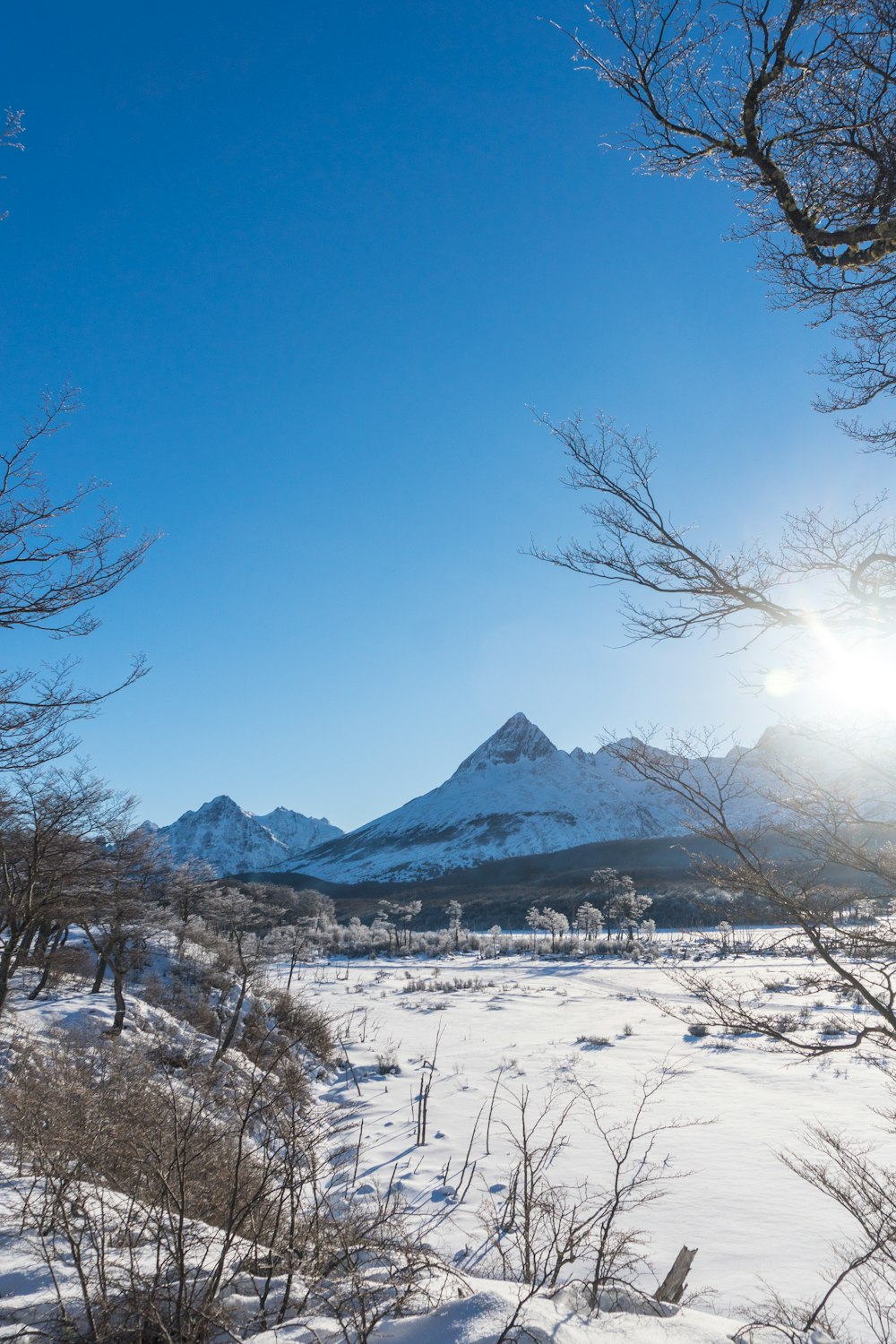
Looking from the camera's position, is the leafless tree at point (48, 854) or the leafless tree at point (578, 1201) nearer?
the leafless tree at point (578, 1201)

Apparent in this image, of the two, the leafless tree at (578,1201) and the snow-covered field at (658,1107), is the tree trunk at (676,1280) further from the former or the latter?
the snow-covered field at (658,1107)

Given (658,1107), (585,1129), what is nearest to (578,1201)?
(585,1129)

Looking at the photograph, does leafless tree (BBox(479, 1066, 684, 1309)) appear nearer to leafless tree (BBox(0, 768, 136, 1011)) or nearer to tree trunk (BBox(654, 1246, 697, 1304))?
tree trunk (BBox(654, 1246, 697, 1304))

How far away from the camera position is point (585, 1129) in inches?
424

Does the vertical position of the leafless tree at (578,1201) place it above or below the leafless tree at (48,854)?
below

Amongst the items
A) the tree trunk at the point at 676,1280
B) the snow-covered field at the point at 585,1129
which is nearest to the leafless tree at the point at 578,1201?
the snow-covered field at the point at 585,1129

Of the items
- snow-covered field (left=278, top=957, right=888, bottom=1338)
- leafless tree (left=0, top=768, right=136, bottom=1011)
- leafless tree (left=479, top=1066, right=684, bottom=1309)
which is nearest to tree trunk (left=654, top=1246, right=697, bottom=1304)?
leafless tree (left=479, top=1066, right=684, bottom=1309)

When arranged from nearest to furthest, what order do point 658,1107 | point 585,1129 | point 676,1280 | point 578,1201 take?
point 676,1280 < point 578,1201 < point 585,1129 < point 658,1107

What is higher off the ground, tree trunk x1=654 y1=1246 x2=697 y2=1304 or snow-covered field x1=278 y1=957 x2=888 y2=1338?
tree trunk x1=654 y1=1246 x2=697 y2=1304

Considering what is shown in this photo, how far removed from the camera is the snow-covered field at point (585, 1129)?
3.10m

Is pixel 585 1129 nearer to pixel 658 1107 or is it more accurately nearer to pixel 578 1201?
pixel 658 1107

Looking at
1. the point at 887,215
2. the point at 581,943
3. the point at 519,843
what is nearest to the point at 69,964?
the point at 887,215

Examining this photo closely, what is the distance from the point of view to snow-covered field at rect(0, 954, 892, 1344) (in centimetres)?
310

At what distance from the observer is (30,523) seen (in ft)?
16.1
